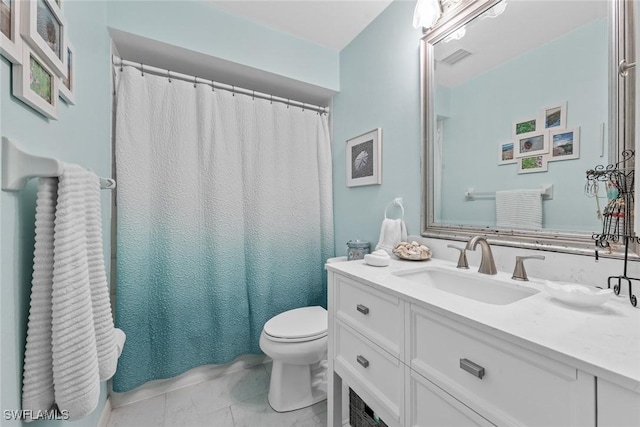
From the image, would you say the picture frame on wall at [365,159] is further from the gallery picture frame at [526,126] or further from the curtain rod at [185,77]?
the gallery picture frame at [526,126]

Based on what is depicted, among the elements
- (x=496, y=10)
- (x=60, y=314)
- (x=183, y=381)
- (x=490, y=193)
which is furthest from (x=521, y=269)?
(x=183, y=381)

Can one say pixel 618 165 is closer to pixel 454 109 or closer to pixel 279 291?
pixel 454 109

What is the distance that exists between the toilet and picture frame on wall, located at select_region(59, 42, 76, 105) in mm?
1344

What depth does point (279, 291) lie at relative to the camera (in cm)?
194

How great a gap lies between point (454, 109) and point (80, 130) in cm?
165

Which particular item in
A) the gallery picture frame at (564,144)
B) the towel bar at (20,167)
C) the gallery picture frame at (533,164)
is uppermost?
the gallery picture frame at (564,144)

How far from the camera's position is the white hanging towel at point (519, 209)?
99 cm

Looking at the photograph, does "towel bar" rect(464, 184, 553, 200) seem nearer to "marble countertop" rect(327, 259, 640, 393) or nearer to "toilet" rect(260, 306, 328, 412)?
"marble countertop" rect(327, 259, 640, 393)

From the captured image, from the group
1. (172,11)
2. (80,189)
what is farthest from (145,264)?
(172,11)

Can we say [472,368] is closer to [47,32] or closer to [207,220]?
[47,32]

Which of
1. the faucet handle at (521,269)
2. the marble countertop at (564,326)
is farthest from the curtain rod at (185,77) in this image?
the faucet handle at (521,269)

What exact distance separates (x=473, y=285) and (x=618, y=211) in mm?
479

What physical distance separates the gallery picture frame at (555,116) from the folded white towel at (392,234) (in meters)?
0.76

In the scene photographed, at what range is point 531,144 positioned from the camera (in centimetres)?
100
